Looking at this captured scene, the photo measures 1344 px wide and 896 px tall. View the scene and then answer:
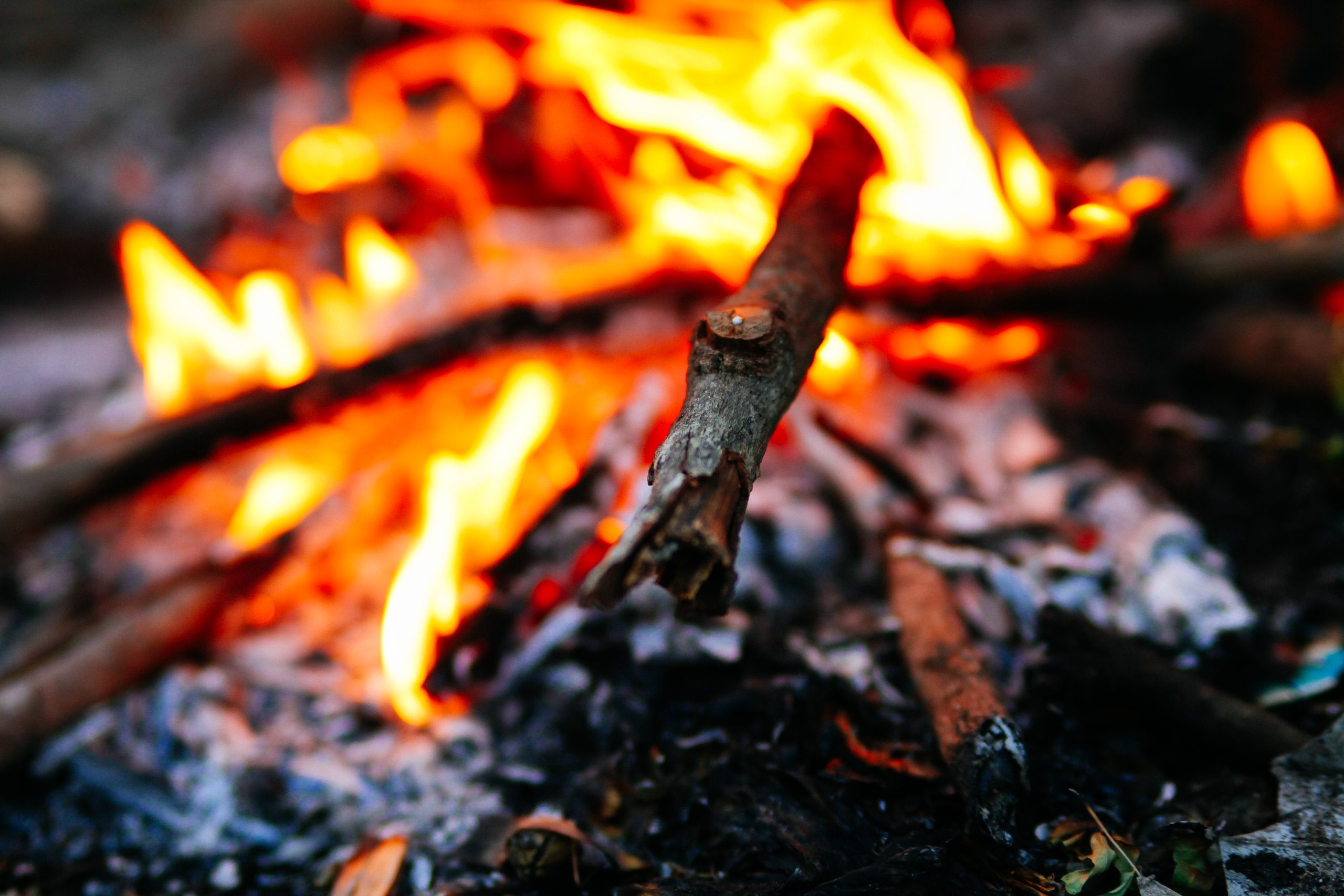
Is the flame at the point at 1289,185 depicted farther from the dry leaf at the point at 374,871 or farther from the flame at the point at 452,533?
the dry leaf at the point at 374,871

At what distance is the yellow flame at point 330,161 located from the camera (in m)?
4.08

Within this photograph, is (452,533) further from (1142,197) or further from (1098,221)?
(1142,197)

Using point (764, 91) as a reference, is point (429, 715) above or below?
below

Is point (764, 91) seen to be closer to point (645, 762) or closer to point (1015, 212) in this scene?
point (1015, 212)

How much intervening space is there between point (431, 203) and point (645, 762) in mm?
3207

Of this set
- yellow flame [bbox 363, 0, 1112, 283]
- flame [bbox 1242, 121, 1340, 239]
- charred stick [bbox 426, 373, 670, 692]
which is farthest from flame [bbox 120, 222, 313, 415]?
flame [bbox 1242, 121, 1340, 239]

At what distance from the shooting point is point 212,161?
456cm

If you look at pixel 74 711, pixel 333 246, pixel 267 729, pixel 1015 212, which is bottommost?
pixel 267 729

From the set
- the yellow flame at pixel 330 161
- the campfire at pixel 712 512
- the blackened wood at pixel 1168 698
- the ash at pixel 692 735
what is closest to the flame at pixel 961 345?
the campfire at pixel 712 512

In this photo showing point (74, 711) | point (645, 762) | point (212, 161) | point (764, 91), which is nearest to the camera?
point (645, 762)

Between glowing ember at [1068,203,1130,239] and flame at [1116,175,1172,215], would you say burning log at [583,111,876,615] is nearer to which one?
glowing ember at [1068,203,1130,239]

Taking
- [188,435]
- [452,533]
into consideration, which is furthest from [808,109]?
[188,435]

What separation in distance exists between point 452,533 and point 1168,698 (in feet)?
6.40

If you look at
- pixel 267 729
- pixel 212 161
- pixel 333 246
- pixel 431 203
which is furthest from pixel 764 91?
pixel 212 161
